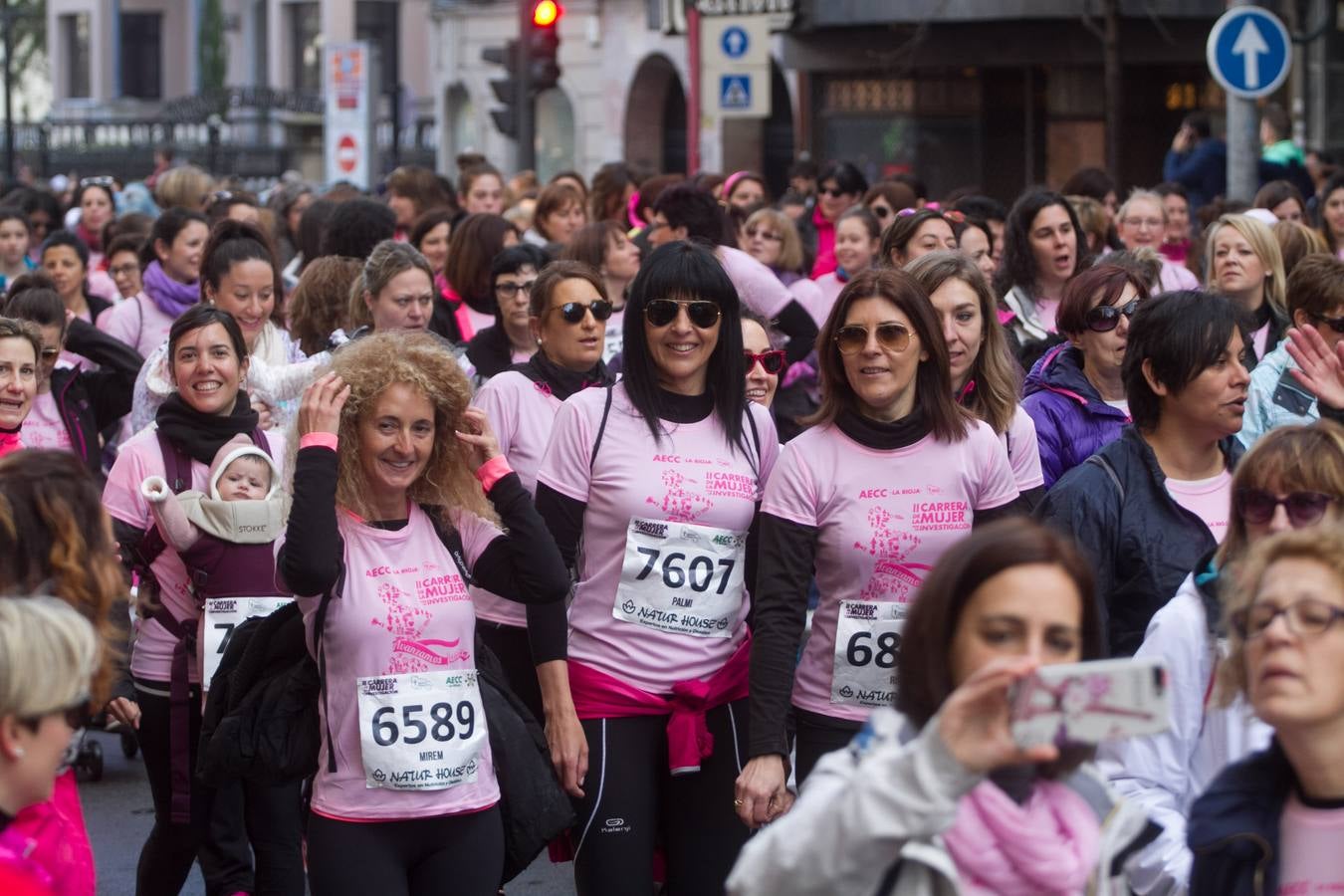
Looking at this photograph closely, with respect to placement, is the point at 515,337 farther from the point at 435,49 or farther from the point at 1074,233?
the point at 435,49

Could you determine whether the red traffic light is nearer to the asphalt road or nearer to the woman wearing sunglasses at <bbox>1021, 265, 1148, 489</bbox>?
the asphalt road

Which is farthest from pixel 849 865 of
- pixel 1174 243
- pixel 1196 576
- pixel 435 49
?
pixel 435 49

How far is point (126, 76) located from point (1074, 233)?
6224cm

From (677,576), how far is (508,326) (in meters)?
2.90

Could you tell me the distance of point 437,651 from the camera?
4.87m

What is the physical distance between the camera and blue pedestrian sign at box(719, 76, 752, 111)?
17.6 meters

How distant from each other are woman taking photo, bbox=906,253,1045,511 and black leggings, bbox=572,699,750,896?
46.2 inches

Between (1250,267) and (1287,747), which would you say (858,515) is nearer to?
(1287,747)

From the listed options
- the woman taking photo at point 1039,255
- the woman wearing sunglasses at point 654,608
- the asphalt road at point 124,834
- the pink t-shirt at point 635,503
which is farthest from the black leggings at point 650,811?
the woman taking photo at point 1039,255

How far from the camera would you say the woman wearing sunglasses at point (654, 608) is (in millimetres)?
5258

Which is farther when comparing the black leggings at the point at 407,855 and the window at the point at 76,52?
the window at the point at 76,52

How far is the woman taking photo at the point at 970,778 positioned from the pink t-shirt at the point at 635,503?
2.16 m

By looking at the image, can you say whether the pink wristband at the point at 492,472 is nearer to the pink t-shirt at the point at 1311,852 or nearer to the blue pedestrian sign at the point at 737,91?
the pink t-shirt at the point at 1311,852

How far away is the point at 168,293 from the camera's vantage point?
32.6 feet
